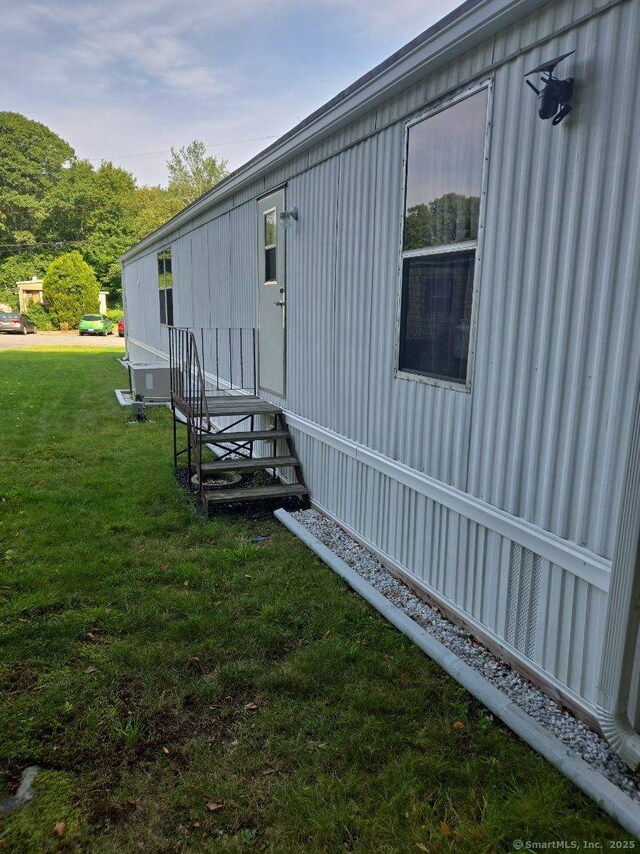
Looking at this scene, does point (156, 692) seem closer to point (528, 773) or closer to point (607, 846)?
point (528, 773)

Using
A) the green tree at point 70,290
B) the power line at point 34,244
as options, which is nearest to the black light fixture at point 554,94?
the green tree at point 70,290

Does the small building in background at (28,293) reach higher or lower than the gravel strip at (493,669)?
higher

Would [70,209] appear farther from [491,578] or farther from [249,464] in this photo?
[491,578]

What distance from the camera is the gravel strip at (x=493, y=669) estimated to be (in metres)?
2.17

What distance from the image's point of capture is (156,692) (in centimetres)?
266

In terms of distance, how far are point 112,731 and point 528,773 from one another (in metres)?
1.65

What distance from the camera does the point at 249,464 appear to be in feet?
17.0

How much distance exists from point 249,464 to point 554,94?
12.0 feet

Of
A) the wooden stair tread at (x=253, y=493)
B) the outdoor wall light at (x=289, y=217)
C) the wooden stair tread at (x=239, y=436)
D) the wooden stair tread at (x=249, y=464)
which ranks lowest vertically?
the wooden stair tread at (x=253, y=493)

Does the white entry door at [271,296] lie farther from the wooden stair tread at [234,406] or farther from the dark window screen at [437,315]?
the dark window screen at [437,315]

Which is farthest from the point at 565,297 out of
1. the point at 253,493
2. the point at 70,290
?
the point at 70,290

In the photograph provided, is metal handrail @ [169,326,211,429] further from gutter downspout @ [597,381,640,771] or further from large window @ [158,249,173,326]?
large window @ [158,249,173,326]

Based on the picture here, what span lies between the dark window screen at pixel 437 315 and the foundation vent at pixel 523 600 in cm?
98

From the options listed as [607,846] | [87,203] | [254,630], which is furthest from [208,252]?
[87,203]
